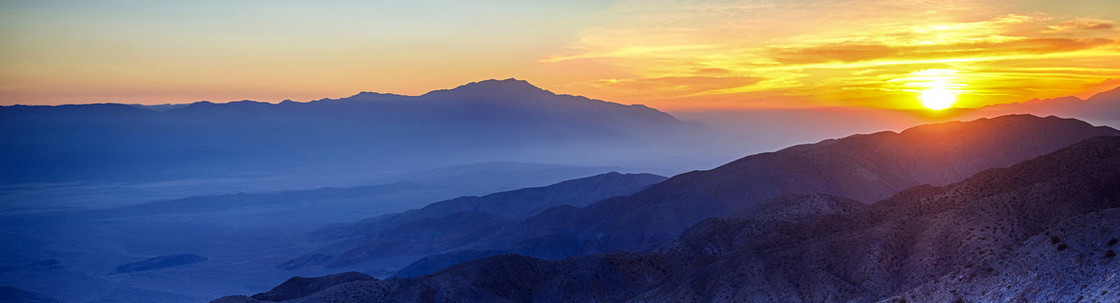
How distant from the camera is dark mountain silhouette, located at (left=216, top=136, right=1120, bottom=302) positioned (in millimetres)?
42156

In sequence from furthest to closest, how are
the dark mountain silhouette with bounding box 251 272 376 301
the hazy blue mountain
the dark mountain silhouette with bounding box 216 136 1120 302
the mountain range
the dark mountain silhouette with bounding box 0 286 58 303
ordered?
the dark mountain silhouette with bounding box 0 286 58 303
the mountain range
the hazy blue mountain
the dark mountain silhouette with bounding box 251 272 376 301
the dark mountain silhouette with bounding box 216 136 1120 302

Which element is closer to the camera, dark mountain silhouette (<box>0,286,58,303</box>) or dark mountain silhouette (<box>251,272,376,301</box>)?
dark mountain silhouette (<box>251,272,376,301</box>)

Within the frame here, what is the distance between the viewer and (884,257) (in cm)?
6175

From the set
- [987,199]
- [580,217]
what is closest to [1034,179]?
[987,199]

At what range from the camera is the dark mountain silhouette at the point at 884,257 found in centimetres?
4216

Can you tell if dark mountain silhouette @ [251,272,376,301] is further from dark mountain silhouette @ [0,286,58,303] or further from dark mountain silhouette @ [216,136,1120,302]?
dark mountain silhouette @ [0,286,58,303]

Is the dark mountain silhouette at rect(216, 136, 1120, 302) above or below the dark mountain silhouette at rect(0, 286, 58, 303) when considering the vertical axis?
above

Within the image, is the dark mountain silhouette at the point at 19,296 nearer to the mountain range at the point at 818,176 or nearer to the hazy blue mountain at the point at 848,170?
the mountain range at the point at 818,176

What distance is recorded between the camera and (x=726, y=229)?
294 feet

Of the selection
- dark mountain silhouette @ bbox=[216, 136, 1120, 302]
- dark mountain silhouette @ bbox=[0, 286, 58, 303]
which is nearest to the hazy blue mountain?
dark mountain silhouette @ bbox=[216, 136, 1120, 302]

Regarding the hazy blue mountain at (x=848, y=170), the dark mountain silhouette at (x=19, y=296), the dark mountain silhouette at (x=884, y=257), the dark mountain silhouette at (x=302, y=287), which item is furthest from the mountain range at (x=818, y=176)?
the dark mountain silhouette at (x=19, y=296)

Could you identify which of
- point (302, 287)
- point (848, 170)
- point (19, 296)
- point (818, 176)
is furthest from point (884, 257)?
point (19, 296)

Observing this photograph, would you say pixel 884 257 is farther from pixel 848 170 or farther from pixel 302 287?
pixel 848 170

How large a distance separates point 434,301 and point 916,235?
3889cm
